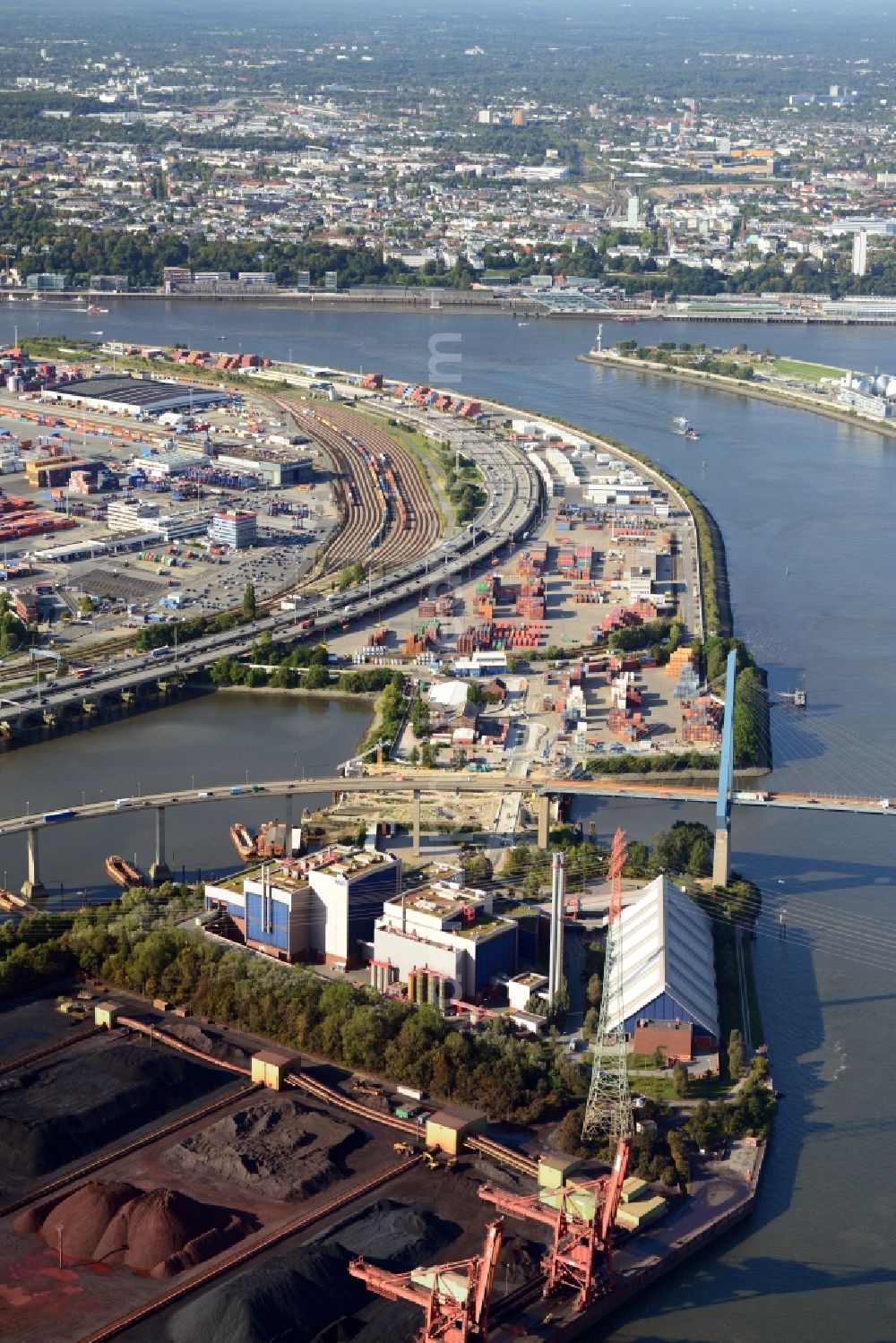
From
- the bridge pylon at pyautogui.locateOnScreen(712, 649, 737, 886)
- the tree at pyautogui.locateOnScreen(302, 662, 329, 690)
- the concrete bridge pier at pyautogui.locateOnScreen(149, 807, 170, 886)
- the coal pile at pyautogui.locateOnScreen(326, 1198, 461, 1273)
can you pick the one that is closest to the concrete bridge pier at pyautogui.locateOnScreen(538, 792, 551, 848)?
the bridge pylon at pyautogui.locateOnScreen(712, 649, 737, 886)

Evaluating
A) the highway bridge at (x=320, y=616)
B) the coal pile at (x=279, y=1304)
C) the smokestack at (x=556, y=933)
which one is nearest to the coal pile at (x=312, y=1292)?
the coal pile at (x=279, y=1304)

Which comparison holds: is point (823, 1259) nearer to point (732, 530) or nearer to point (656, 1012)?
point (656, 1012)

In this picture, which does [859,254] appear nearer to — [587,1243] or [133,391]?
[133,391]

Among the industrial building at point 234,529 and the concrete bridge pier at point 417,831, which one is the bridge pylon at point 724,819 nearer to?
the concrete bridge pier at point 417,831

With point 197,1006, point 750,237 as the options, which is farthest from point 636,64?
point 197,1006

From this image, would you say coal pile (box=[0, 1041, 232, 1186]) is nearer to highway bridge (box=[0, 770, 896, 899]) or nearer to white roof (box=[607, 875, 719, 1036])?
white roof (box=[607, 875, 719, 1036])

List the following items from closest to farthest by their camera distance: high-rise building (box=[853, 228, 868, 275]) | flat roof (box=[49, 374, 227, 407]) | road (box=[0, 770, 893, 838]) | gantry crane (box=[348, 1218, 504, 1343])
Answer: gantry crane (box=[348, 1218, 504, 1343])
road (box=[0, 770, 893, 838])
flat roof (box=[49, 374, 227, 407])
high-rise building (box=[853, 228, 868, 275])

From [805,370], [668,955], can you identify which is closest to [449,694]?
[668,955]
